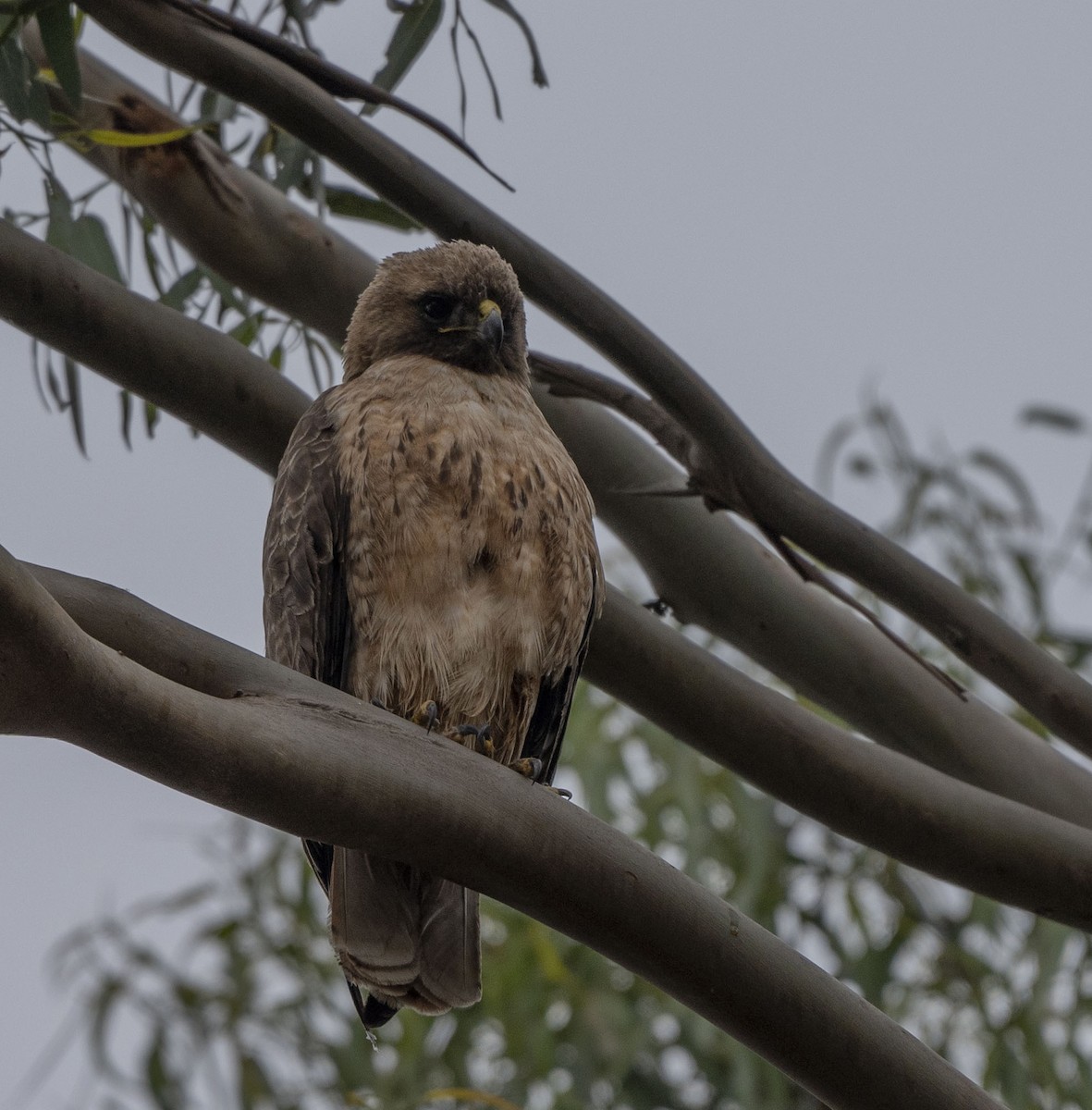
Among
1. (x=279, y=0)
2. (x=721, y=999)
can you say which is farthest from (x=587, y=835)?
(x=279, y=0)

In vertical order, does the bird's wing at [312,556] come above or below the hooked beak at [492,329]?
below

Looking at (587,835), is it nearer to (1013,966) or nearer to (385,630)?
(385,630)

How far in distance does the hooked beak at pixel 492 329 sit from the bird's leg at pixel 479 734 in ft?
2.52

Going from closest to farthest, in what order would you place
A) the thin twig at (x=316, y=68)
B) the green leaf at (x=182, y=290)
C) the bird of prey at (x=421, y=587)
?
the thin twig at (x=316, y=68) < the bird of prey at (x=421, y=587) < the green leaf at (x=182, y=290)

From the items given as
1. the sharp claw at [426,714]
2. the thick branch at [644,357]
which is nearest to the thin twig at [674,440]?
the thick branch at [644,357]

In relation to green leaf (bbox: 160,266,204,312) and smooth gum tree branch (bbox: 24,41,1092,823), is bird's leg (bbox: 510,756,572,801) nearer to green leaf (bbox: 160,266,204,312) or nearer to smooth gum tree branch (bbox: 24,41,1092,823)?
smooth gum tree branch (bbox: 24,41,1092,823)

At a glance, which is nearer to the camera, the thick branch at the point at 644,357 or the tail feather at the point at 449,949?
the thick branch at the point at 644,357

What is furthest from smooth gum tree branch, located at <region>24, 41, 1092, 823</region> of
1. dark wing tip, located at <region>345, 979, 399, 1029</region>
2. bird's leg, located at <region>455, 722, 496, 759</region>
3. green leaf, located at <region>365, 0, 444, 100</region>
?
dark wing tip, located at <region>345, 979, 399, 1029</region>

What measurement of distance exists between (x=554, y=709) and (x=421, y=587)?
0.38 m

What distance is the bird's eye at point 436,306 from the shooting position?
9.89ft

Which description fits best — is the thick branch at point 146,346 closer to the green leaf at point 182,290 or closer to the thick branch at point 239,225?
the thick branch at point 239,225

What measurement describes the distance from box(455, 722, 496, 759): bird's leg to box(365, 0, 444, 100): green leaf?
0.96 meters

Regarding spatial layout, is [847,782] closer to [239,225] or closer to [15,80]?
[239,225]

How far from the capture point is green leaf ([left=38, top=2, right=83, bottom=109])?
2.16 meters
